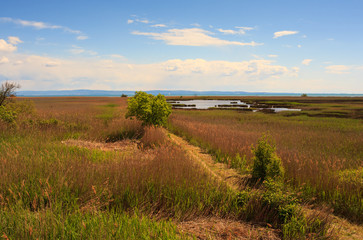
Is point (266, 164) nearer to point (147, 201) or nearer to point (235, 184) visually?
point (235, 184)

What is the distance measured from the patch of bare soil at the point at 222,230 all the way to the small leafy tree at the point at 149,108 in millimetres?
10280

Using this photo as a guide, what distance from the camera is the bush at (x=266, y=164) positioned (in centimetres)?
716

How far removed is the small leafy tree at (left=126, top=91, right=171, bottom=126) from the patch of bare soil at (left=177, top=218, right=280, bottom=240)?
33.7 feet

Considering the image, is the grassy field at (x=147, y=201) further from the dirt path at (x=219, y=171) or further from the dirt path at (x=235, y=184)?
the dirt path at (x=219, y=171)

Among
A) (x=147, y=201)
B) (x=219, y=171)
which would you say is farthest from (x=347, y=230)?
(x=147, y=201)

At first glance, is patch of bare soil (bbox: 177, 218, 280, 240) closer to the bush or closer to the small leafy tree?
the bush

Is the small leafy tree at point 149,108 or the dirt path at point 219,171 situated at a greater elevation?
the small leafy tree at point 149,108

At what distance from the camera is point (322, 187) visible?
22.5ft

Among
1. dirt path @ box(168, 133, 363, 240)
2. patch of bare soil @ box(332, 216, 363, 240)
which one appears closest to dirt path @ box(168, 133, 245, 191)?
dirt path @ box(168, 133, 363, 240)

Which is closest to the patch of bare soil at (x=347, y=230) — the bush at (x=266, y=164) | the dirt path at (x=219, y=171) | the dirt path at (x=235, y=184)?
the dirt path at (x=235, y=184)

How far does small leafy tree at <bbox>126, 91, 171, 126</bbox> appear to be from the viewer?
14.7 m

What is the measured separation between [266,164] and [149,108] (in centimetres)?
904

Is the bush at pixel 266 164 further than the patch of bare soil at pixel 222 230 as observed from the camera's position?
Yes

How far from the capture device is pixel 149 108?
1431 cm
